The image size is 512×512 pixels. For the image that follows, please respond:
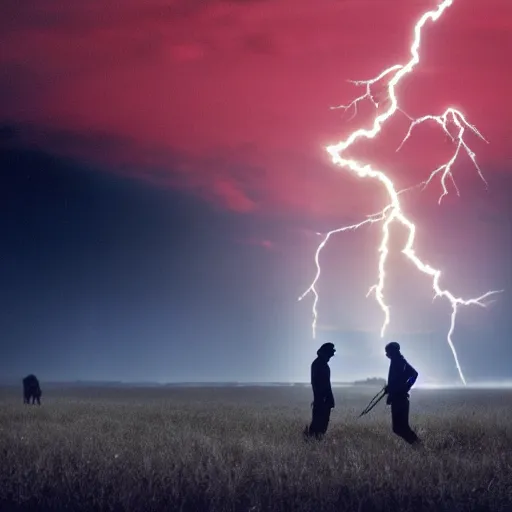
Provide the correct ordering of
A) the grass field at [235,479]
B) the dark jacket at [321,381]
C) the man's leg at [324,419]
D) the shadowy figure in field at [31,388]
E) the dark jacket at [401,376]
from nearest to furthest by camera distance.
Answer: the grass field at [235,479]
the dark jacket at [401,376]
the man's leg at [324,419]
the dark jacket at [321,381]
the shadowy figure in field at [31,388]

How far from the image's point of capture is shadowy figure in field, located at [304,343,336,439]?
1429 centimetres

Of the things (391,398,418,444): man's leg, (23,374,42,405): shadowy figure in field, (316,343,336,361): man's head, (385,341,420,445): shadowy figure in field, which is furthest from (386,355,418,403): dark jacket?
(23,374,42,405): shadowy figure in field

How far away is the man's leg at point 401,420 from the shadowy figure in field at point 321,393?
1391 millimetres

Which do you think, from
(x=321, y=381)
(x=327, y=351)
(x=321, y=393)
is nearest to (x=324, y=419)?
(x=321, y=393)

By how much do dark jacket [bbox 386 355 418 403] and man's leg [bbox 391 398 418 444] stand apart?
9.9 inches

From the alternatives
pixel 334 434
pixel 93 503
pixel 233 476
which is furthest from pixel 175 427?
pixel 93 503

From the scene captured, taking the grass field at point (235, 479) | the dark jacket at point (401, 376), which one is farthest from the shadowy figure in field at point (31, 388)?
the dark jacket at point (401, 376)

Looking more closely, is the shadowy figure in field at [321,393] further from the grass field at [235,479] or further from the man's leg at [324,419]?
the grass field at [235,479]

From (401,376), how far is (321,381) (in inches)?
63.9

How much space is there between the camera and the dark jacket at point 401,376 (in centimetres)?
1374

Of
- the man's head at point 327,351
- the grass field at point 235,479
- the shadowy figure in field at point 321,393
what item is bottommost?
the grass field at point 235,479

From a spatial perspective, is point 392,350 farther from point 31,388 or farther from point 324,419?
point 31,388

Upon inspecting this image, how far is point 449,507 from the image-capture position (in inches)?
285

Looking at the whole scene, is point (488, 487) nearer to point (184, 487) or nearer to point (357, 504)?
point (357, 504)
